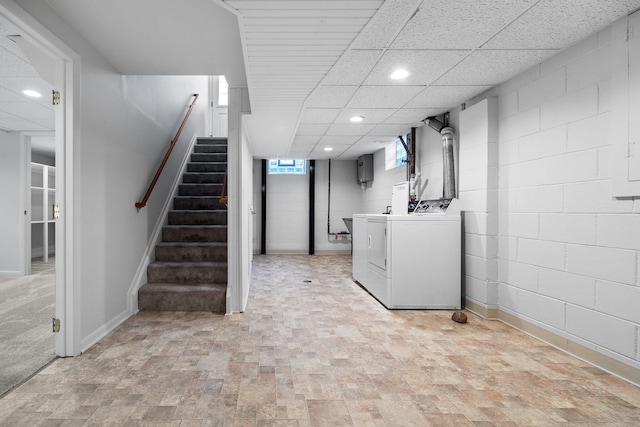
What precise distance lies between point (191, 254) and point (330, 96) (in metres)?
2.35

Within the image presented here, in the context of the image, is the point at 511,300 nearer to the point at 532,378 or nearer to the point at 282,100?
the point at 532,378

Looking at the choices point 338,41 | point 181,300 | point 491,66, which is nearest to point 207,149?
point 181,300

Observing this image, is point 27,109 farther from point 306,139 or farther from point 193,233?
point 306,139

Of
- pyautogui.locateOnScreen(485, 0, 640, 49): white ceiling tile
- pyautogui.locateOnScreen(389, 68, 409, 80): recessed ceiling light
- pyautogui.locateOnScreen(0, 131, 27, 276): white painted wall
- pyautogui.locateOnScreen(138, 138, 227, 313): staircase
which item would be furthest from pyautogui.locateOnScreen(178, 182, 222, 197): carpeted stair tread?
pyautogui.locateOnScreen(485, 0, 640, 49): white ceiling tile

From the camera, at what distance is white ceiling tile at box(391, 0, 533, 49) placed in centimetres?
184

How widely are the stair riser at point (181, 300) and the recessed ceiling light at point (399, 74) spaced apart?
259 centimetres

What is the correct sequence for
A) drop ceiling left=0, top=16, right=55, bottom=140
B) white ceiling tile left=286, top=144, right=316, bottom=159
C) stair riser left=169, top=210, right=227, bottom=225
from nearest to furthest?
drop ceiling left=0, top=16, right=55, bottom=140
stair riser left=169, top=210, right=227, bottom=225
white ceiling tile left=286, top=144, right=316, bottom=159

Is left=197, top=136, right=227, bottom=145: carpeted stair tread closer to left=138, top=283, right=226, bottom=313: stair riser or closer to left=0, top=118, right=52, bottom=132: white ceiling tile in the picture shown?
left=0, top=118, right=52, bottom=132: white ceiling tile

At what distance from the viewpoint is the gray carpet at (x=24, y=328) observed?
6.88 ft

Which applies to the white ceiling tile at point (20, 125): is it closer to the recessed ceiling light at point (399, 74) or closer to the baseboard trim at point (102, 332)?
the baseboard trim at point (102, 332)

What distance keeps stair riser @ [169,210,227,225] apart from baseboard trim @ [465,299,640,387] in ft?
10.2

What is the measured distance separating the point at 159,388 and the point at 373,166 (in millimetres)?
5900

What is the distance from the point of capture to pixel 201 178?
493cm

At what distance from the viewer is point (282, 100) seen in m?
3.13
